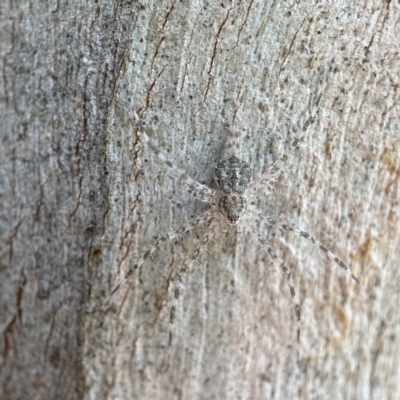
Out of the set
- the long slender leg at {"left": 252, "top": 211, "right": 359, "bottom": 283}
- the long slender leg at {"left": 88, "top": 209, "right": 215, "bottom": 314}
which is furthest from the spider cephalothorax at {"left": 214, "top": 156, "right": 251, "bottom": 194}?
the long slender leg at {"left": 88, "top": 209, "right": 215, "bottom": 314}

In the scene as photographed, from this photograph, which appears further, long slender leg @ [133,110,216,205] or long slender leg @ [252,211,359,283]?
long slender leg @ [252,211,359,283]

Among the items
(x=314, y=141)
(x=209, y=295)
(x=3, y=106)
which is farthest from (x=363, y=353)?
(x=3, y=106)

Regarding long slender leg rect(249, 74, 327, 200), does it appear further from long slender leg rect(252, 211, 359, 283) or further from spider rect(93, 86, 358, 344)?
long slender leg rect(252, 211, 359, 283)

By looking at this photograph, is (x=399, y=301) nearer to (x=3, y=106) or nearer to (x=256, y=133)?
(x=256, y=133)

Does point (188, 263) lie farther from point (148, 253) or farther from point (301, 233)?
point (301, 233)

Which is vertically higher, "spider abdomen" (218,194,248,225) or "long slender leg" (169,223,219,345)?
"spider abdomen" (218,194,248,225)

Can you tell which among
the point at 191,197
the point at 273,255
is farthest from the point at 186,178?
the point at 273,255

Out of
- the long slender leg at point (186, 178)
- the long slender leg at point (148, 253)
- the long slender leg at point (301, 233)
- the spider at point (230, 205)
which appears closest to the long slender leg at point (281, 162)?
the spider at point (230, 205)
